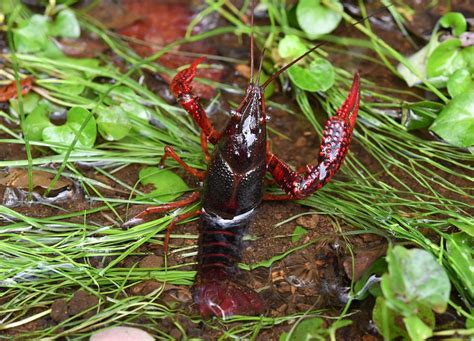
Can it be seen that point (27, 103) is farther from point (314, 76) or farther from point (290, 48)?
point (314, 76)

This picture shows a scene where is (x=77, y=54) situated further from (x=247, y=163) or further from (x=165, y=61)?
(x=247, y=163)

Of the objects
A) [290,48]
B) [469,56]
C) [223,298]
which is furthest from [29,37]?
[469,56]

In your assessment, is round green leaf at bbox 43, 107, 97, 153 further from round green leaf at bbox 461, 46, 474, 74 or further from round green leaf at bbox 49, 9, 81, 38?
round green leaf at bbox 461, 46, 474, 74

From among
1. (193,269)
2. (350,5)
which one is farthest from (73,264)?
(350,5)

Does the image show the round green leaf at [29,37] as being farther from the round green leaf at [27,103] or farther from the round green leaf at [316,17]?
the round green leaf at [316,17]

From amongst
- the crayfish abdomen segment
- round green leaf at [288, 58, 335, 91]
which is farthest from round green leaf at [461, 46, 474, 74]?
the crayfish abdomen segment

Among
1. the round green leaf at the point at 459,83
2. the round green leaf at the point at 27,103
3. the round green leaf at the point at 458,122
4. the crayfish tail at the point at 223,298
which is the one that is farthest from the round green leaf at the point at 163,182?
the round green leaf at the point at 459,83
